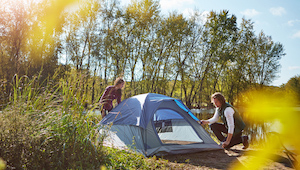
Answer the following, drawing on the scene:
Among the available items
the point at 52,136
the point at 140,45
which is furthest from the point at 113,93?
the point at 140,45

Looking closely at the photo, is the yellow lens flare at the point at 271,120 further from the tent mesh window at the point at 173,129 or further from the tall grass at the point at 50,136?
the tall grass at the point at 50,136

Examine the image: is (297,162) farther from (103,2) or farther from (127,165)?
(103,2)

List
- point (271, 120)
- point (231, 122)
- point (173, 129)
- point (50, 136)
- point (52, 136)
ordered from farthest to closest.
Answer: point (271, 120), point (173, 129), point (231, 122), point (50, 136), point (52, 136)

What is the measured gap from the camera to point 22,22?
15.1m

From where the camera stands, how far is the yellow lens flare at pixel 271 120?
13.9 feet

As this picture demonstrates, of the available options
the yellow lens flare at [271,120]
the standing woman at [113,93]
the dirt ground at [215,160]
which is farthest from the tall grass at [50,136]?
the yellow lens flare at [271,120]

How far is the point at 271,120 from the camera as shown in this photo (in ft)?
47.8

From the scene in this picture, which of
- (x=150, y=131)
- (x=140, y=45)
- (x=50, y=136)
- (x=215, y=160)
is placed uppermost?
(x=140, y=45)

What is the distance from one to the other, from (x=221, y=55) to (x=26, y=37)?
745 inches

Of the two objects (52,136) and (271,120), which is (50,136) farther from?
(271,120)

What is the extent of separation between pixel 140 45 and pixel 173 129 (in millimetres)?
17524

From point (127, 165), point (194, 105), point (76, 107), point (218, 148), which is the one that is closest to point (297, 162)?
point (218, 148)

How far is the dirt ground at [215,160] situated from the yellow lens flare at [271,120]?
107 mm

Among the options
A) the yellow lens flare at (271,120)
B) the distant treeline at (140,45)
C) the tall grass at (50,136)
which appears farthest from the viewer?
the distant treeline at (140,45)
